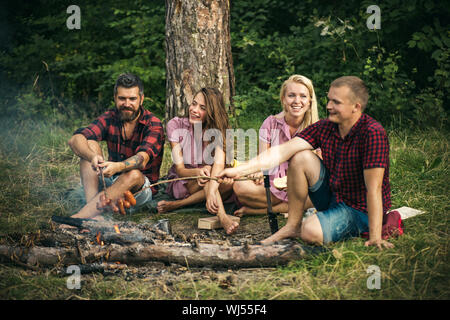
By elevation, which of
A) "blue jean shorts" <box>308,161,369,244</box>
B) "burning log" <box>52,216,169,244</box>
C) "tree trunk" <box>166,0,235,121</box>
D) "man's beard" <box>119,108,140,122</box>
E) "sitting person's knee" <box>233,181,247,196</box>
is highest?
"tree trunk" <box>166,0,235,121</box>

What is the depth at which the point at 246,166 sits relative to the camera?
3.55 meters

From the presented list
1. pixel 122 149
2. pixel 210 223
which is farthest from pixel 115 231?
pixel 122 149

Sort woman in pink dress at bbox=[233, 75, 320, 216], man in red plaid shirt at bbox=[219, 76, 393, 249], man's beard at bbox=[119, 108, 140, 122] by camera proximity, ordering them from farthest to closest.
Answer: man's beard at bbox=[119, 108, 140, 122]
woman in pink dress at bbox=[233, 75, 320, 216]
man in red plaid shirt at bbox=[219, 76, 393, 249]

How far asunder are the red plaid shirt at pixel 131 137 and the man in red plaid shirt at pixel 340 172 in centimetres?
109

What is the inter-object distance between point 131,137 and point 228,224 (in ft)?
4.39

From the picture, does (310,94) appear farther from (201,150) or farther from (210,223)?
(210,223)

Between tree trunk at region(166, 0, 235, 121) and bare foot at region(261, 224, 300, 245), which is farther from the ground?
tree trunk at region(166, 0, 235, 121)

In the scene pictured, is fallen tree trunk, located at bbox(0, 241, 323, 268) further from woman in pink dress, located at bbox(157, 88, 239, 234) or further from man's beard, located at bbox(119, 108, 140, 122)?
man's beard, located at bbox(119, 108, 140, 122)

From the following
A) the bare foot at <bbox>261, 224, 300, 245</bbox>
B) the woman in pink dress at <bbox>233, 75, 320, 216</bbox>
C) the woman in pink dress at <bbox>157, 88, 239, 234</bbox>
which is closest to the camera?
the bare foot at <bbox>261, 224, 300, 245</bbox>

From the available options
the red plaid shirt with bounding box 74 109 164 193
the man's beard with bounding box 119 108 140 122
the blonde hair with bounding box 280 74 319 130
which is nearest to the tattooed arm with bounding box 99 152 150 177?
the red plaid shirt with bounding box 74 109 164 193

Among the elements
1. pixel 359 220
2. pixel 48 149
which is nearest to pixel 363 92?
pixel 359 220

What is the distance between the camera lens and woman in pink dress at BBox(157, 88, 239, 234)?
160 inches

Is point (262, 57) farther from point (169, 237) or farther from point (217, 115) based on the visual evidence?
point (169, 237)

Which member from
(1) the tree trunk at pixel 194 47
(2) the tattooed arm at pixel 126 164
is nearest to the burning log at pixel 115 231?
(2) the tattooed arm at pixel 126 164
